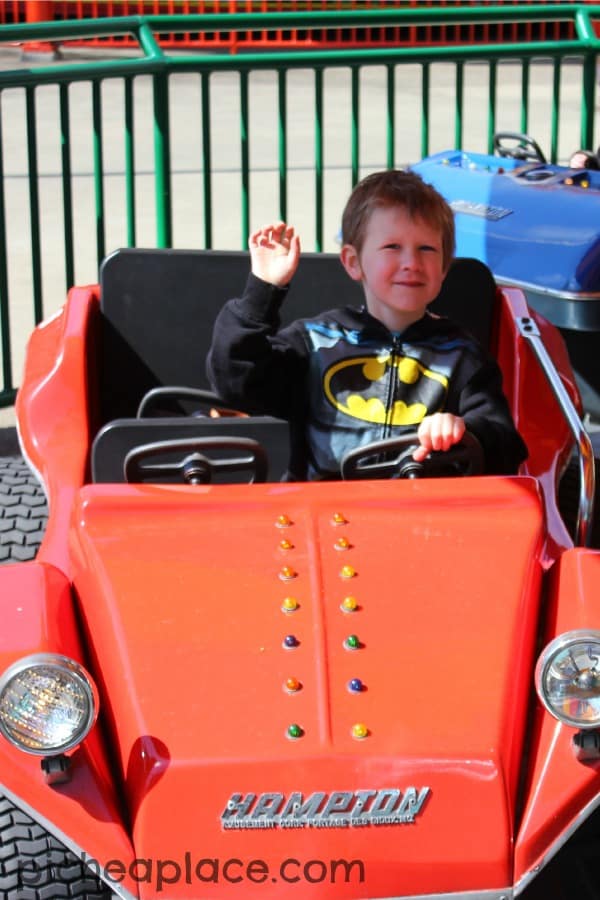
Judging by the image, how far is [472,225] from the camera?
4570mm

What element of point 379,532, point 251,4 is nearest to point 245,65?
point 379,532

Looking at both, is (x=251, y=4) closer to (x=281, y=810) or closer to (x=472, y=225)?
(x=472, y=225)

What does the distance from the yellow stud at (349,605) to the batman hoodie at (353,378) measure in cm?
53

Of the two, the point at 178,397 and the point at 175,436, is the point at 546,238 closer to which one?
the point at 178,397

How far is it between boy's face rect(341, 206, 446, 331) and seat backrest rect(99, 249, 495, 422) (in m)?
0.49

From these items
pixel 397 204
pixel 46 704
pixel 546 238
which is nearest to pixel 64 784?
pixel 46 704

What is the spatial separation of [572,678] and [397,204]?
1.08 metres

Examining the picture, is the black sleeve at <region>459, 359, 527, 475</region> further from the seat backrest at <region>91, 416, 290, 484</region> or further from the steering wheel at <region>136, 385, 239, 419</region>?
the steering wheel at <region>136, 385, 239, 419</region>

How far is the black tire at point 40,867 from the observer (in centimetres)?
216

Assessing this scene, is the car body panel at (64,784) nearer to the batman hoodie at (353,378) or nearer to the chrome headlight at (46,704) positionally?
the chrome headlight at (46,704)

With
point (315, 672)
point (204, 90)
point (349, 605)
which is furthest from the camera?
point (204, 90)

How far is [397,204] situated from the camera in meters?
2.84

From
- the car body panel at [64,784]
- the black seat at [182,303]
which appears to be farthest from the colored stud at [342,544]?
the black seat at [182,303]

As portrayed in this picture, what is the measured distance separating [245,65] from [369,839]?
351 centimetres
